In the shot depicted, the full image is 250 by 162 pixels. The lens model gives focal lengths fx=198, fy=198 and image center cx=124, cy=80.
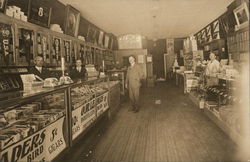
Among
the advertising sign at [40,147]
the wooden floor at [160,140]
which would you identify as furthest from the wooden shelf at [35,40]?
the wooden floor at [160,140]

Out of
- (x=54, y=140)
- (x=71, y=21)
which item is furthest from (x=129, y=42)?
(x=54, y=140)

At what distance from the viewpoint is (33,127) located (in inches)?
74.6

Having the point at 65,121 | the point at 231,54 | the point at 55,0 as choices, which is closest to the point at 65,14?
the point at 55,0

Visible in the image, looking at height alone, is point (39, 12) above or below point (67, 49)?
above

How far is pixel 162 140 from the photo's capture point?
3.21 m

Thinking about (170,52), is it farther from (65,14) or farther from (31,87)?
(31,87)

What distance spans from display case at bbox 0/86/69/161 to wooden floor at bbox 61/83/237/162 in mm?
602

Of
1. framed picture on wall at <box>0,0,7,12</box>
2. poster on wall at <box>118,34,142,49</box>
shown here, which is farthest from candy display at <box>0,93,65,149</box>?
poster on wall at <box>118,34,142,49</box>

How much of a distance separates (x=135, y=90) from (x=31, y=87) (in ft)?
11.1

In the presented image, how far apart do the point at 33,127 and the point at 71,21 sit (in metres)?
4.12

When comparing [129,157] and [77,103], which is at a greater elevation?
[77,103]

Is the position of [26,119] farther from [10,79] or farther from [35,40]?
[35,40]

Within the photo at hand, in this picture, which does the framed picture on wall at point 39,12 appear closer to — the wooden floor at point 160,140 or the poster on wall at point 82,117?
the poster on wall at point 82,117

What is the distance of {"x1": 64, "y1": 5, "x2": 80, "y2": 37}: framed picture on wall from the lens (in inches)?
200
